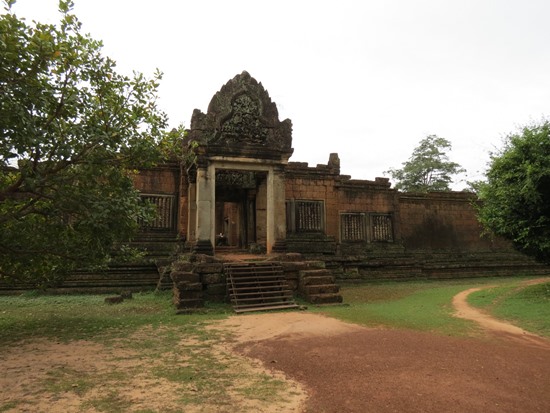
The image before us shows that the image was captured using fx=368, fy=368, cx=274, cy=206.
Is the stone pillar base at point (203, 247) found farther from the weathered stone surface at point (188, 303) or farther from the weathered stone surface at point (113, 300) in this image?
the weathered stone surface at point (113, 300)

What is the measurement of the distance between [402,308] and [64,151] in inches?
300

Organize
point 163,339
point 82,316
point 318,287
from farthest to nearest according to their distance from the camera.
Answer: point 318,287, point 82,316, point 163,339

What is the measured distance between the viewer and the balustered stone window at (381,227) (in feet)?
55.0

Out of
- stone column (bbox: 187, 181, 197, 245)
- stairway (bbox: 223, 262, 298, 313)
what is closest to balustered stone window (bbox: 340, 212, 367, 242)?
stone column (bbox: 187, 181, 197, 245)

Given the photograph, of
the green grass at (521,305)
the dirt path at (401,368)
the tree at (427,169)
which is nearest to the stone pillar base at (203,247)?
the dirt path at (401,368)

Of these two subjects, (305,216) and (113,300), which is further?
(305,216)

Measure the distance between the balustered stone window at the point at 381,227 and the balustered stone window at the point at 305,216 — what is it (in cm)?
272

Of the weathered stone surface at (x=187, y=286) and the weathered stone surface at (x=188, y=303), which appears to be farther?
the weathered stone surface at (x=187, y=286)

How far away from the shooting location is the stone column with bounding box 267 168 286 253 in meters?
11.2

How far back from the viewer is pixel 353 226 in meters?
16.5

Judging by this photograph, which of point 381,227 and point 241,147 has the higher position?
point 241,147

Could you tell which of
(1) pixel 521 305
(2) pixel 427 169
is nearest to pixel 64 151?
(1) pixel 521 305

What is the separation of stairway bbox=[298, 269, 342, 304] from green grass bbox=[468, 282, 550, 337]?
135 inches

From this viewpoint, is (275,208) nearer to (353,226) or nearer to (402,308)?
(402,308)
